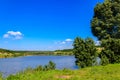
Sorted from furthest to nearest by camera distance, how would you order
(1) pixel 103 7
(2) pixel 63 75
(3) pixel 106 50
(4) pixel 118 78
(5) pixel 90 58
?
(1) pixel 103 7 < (3) pixel 106 50 < (5) pixel 90 58 < (2) pixel 63 75 < (4) pixel 118 78

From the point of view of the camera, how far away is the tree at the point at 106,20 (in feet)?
134

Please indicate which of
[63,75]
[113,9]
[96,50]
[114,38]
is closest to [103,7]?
[113,9]

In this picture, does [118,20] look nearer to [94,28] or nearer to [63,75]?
[94,28]

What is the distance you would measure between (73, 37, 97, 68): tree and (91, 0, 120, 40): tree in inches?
204

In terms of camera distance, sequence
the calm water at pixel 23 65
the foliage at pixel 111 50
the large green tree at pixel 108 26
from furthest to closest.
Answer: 1. the calm water at pixel 23 65
2. the large green tree at pixel 108 26
3. the foliage at pixel 111 50

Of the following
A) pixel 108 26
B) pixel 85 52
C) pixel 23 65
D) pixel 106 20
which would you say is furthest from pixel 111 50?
pixel 23 65

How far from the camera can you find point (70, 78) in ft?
67.7

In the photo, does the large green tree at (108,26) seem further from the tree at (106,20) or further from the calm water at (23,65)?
the calm water at (23,65)

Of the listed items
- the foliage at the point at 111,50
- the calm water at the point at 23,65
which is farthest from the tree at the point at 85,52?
the calm water at the point at 23,65

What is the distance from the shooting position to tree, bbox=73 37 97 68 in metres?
36.0

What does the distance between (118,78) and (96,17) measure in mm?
23264

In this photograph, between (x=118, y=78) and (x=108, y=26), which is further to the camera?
(x=108, y=26)

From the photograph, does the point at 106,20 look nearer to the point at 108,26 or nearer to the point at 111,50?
the point at 108,26

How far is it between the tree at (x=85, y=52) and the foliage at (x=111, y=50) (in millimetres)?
2111
